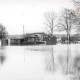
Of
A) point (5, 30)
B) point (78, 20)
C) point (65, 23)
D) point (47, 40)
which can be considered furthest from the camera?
point (5, 30)

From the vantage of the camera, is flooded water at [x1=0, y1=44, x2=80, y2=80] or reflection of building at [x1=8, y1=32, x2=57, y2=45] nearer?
flooded water at [x1=0, y1=44, x2=80, y2=80]

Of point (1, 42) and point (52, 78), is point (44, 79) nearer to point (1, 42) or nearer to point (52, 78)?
point (52, 78)

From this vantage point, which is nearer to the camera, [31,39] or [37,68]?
[37,68]

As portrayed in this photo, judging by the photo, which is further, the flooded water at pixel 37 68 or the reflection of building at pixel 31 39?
the reflection of building at pixel 31 39

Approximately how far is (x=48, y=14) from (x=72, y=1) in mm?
23228

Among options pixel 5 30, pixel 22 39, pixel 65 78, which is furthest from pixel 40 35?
pixel 65 78

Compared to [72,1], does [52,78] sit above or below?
below

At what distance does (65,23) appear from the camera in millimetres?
45625

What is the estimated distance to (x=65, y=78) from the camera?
29.3 ft

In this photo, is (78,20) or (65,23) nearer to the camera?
A: (78,20)

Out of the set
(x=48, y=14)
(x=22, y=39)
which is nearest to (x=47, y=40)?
(x=22, y=39)

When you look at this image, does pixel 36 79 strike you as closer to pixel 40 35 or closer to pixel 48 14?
pixel 48 14

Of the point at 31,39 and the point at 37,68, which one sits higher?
the point at 31,39

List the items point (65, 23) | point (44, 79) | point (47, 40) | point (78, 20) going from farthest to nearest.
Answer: point (47, 40), point (65, 23), point (78, 20), point (44, 79)
